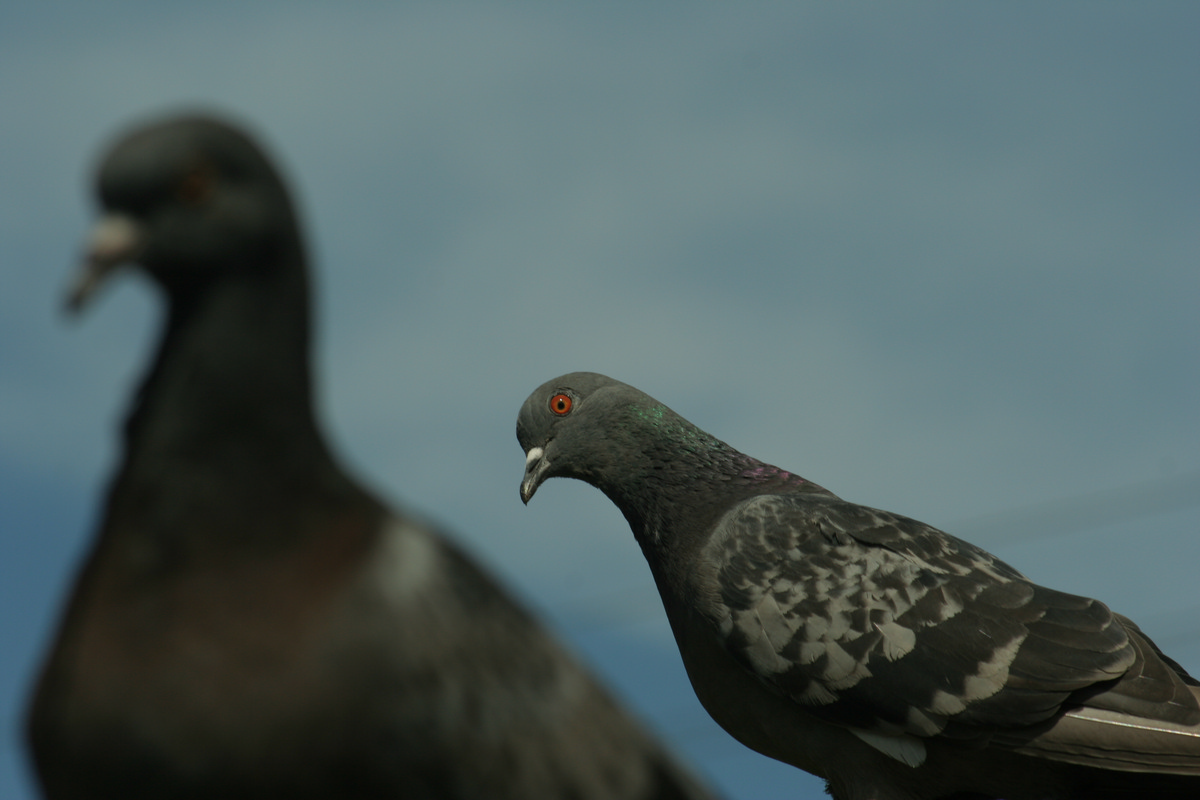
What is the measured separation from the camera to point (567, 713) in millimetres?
3291

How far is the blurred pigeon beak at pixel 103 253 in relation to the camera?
2930mm

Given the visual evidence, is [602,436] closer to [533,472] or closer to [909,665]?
[533,472]

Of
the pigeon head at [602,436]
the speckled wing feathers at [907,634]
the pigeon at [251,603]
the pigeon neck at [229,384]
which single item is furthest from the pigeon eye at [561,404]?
the pigeon neck at [229,384]

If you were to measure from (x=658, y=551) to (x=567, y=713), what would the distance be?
4.06 meters

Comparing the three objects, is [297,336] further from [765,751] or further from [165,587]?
[765,751]

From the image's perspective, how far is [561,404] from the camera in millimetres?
8531

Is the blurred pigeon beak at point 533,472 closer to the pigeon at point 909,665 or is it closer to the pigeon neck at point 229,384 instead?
the pigeon at point 909,665

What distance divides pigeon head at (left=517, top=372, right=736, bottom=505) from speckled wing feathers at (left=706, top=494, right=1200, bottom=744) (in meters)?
0.98

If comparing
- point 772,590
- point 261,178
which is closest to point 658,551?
point 772,590

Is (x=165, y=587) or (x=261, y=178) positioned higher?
(x=261, y=178)

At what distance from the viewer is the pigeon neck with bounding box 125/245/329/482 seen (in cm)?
306

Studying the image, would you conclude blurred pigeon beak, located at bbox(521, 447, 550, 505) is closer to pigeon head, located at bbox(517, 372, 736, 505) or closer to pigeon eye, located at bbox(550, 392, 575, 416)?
pigeon head, located at bbox(517, 372, 736, 505)

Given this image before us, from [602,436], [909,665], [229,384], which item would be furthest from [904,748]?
→ [229,384]

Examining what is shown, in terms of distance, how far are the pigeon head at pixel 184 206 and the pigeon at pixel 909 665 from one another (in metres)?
4.04
